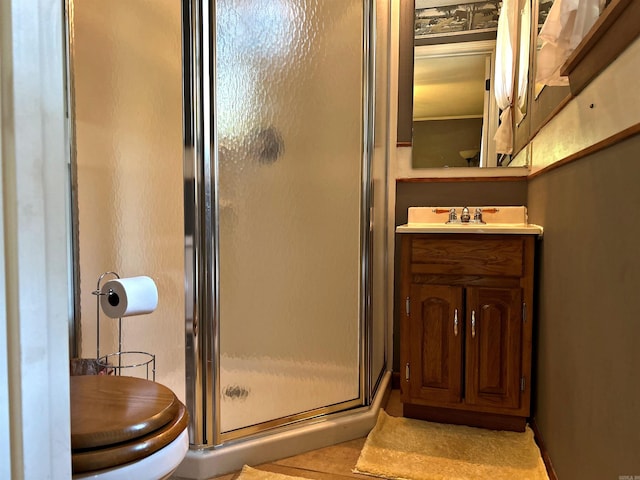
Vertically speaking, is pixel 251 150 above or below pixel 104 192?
above

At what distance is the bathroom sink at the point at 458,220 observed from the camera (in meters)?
1.92

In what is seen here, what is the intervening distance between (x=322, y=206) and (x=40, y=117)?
1.40 m

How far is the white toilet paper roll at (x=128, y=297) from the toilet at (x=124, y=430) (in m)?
0.30

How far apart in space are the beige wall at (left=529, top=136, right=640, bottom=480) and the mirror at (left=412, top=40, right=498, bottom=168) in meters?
0.66

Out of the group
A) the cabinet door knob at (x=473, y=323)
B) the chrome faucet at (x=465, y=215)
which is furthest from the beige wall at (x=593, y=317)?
the chrome faucet at (x=465, y=215)

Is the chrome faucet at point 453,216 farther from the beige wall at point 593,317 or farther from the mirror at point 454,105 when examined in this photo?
the beige wall at point 593,317

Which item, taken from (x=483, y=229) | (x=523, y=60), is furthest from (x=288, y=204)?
(x=523, y=60)

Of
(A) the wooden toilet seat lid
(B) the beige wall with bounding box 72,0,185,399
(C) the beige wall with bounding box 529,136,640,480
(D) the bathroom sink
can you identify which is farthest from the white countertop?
(A) the wooden toilet seat lid

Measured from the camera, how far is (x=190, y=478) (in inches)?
61.4

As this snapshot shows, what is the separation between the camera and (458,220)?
90.4 inches

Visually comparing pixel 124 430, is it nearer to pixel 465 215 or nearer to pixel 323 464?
pixel 323 464

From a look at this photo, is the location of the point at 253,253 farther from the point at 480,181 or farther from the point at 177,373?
the point at 480,181

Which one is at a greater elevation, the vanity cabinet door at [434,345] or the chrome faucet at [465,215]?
the chrome faucet at [465,215]

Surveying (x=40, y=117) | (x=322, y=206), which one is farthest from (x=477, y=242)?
(x=40, y=117)
